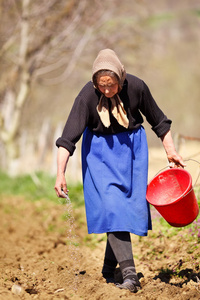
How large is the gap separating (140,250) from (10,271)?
1.68 metres

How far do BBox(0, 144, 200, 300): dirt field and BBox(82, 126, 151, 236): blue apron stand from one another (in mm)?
472

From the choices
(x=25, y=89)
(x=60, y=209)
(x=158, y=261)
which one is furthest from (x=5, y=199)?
(x=158, y=261)

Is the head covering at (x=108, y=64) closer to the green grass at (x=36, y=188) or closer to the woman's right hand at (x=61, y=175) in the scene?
the woman's right hand at (x=61, y=175)

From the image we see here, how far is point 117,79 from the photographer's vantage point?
3561 mm

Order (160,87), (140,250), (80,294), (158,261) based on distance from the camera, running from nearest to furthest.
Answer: (80,294) → (158,261) → (140,250) → (160,87)

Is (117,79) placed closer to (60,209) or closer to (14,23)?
(60,209)

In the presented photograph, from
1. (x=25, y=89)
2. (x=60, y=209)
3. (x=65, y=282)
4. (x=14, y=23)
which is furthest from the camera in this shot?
(x=14, y=23)

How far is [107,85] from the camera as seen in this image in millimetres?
3568

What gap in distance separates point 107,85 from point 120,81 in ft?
0.33

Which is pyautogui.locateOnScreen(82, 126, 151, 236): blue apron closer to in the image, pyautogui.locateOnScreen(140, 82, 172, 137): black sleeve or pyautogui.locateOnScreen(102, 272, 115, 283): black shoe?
pyautogui.locateOnScreen(140, 82, 172, 137): black sleeve

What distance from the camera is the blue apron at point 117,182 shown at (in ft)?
12.2

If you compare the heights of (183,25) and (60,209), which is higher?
(183,25)

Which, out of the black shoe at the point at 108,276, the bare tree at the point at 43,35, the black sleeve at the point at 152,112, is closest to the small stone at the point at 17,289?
the black shoe at the point at 108,276

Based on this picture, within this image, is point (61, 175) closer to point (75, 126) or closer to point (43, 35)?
point (75, 126)
